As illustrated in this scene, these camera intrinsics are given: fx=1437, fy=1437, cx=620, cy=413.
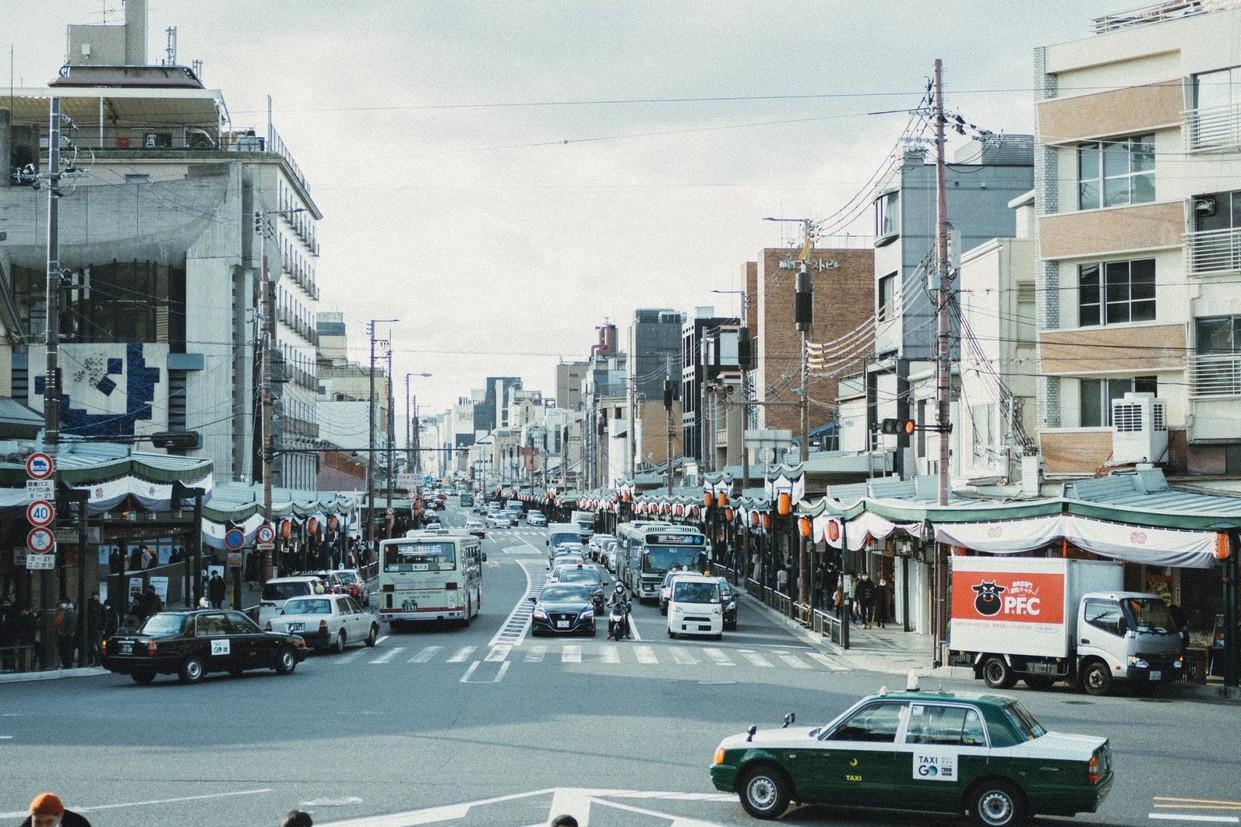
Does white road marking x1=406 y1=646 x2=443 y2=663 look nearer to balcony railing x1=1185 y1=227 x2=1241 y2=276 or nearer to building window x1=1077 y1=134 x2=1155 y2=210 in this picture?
building window x1=1077 y1=134 x2=1155 y2=210

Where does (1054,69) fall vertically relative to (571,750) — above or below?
above

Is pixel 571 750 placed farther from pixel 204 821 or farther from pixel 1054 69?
pixel 1054 69

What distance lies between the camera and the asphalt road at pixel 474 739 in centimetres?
1631

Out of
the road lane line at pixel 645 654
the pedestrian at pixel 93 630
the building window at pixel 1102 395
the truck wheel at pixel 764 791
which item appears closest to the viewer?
the truck wheel at pixel 764 791

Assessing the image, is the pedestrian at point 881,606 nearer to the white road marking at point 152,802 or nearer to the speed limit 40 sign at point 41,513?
the speed limit 40 sign at point 41,513

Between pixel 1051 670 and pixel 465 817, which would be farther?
pixel 1051 670

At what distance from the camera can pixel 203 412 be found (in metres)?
71.0

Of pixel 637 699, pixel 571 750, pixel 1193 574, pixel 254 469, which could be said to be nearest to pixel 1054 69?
pixel 1193 574

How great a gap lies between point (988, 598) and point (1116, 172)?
15479 mm

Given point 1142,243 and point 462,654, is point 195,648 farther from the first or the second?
point 1142,243

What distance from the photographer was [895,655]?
126 feet

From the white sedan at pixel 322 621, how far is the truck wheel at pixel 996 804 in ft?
85.8

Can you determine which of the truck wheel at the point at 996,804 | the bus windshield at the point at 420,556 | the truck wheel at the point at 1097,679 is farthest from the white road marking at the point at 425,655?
the truck wheel at the point at 996,804

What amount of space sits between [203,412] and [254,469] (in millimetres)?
7296
